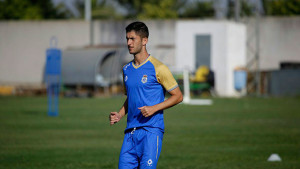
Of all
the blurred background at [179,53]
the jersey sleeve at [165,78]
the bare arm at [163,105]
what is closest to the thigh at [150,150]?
the bare arm at [163,105]

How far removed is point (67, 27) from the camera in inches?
1852

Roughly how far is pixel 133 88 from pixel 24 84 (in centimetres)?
4131

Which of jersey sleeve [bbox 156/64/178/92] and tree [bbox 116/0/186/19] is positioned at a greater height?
tree [bbox 116/0/186/19]

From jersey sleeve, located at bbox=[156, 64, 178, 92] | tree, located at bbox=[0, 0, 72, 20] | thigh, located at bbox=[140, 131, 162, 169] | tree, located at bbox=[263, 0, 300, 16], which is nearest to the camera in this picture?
thigh, located at bbox=[140, 131, 162, 169]

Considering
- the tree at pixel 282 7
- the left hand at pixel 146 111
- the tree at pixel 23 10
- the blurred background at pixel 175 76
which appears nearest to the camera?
the left hand at pixel 146 111

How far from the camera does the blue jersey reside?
21.9ft

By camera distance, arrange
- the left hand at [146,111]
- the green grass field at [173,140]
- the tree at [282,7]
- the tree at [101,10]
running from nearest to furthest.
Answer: the left hand at [146,111]
the green grass field at [173,140]
the tree at [282,7]
the tree at [101,10]

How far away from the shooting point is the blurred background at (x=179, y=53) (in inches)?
1578

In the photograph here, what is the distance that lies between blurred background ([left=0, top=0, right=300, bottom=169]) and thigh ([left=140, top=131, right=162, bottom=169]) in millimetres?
4417

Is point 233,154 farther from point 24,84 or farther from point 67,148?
point 24,84

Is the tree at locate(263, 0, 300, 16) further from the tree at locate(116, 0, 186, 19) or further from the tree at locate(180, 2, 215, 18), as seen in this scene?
the tree at locate(116, 0, 186, 19)

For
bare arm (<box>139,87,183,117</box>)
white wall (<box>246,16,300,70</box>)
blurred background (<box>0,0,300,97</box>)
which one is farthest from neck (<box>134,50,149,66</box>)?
white wall (<box>246,16,300,70</box>)

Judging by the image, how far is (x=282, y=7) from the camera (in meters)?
68.5

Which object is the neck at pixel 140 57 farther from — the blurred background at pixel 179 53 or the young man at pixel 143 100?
the blurred background at pixel 179 53
